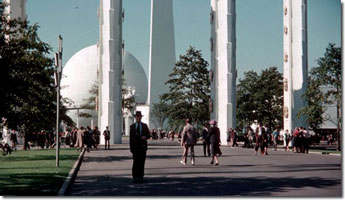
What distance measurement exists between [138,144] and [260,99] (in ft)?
144

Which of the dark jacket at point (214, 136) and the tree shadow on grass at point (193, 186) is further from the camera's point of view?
the dark jacket at point (214, 136)

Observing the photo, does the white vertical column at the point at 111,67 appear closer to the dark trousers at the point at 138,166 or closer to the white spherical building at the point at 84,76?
the dark trousers at the point at 138,166

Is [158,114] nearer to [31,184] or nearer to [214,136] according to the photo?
[214,136]

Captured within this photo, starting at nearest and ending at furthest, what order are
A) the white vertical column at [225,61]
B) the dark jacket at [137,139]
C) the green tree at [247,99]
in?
the dark jacket at [137,139]
the white vertical column at [225,61]
the green tree at [247,99]

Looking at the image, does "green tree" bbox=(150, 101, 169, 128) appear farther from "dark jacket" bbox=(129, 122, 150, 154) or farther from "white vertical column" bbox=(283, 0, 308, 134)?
"dark jacket" bbox=(129, 122, 150, 154)

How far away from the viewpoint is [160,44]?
242 feet

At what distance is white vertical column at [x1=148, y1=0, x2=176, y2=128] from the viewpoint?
72812mm

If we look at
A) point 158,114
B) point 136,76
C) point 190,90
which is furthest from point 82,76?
point 190,90

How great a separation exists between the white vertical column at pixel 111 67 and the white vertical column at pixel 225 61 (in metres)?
8.61

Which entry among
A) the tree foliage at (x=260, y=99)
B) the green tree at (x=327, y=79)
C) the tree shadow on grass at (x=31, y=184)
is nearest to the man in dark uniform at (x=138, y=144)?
the tree shadow on grass at (x=31, y=184)

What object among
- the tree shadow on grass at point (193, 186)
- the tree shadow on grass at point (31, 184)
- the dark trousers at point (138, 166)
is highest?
the dark trousers at point (138, 166)

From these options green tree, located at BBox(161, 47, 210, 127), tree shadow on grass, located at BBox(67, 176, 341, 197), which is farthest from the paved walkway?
green tree, located at BBox(161, 47, 210, 127)

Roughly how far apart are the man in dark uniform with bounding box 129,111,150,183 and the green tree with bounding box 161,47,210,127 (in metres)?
42.2

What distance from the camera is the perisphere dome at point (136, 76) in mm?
110250
